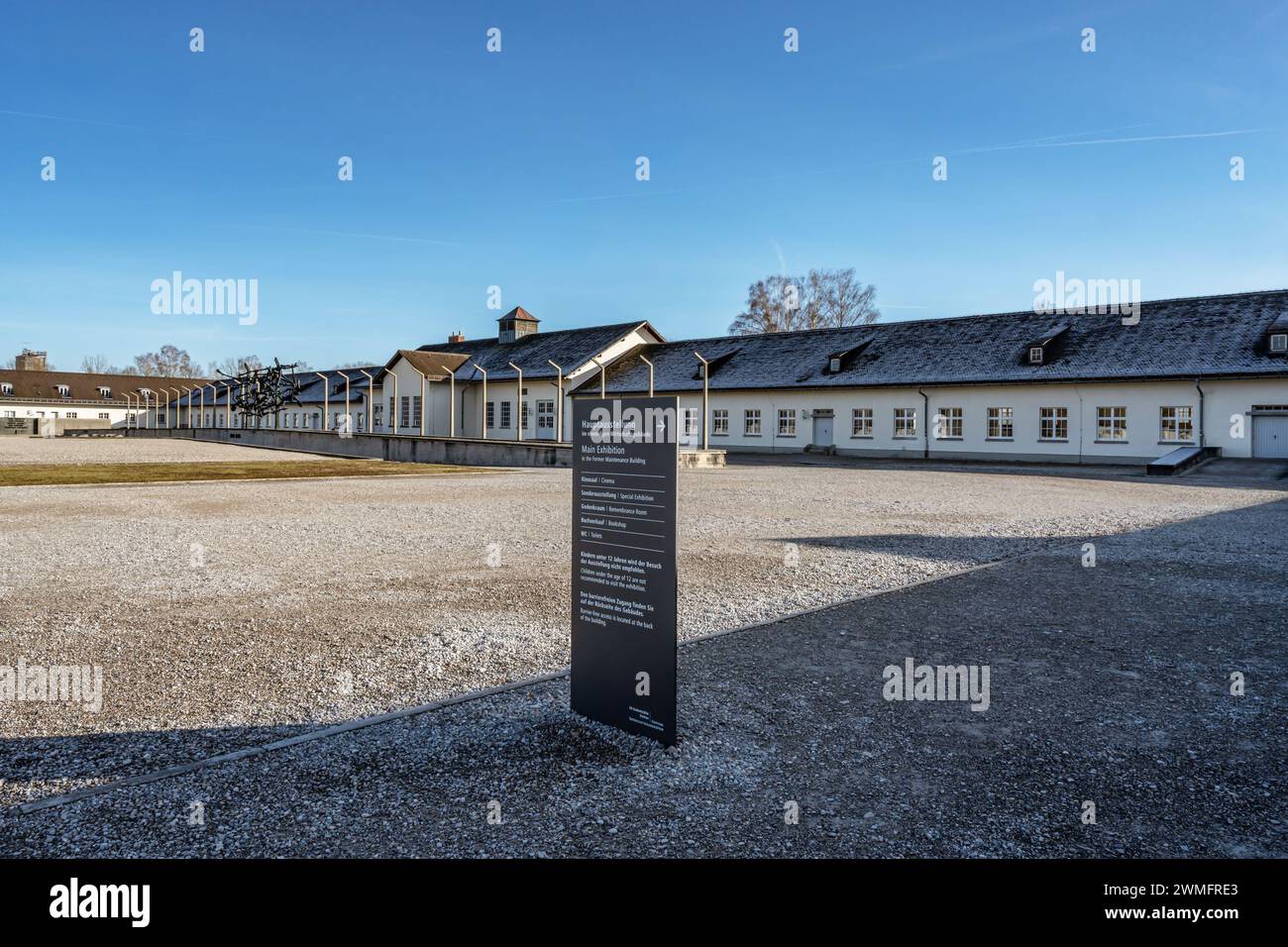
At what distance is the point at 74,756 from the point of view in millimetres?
4453

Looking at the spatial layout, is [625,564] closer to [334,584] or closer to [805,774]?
[805,774]

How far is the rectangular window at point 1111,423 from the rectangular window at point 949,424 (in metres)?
5.62

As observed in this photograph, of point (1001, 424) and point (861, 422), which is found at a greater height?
point (861, 422)

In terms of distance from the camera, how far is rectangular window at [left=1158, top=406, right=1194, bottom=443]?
33125 millimetres

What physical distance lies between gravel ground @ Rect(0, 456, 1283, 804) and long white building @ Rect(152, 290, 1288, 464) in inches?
615

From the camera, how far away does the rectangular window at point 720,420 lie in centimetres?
4806

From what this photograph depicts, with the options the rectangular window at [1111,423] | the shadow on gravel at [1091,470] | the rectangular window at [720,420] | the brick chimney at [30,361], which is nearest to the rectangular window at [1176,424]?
the rectangular window at [1111,423]

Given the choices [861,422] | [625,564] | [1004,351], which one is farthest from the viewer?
[861,422]

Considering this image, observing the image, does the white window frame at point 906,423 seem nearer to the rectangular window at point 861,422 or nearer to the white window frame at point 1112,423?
the rectangular window at point 861,422

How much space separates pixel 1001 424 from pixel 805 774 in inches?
1439

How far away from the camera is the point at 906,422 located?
134 ft

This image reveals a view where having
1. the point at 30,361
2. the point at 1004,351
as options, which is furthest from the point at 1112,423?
the point at 30,361
